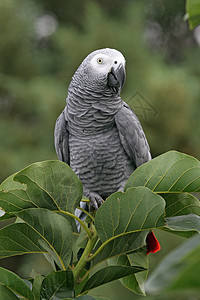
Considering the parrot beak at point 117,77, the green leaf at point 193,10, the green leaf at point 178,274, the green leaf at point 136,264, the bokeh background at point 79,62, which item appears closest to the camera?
the green leaf at point 178,274

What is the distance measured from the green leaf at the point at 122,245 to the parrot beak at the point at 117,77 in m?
0.54

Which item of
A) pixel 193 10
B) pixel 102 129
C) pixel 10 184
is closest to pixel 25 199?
pixel 10 184

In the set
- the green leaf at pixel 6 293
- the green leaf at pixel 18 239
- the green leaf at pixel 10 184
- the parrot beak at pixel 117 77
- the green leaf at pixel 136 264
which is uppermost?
the parrot beak at pixel 117 77

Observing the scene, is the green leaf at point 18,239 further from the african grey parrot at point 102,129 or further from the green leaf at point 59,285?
the african grey parrot at point 102,129

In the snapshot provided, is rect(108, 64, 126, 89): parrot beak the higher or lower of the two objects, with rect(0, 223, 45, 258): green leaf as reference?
higher

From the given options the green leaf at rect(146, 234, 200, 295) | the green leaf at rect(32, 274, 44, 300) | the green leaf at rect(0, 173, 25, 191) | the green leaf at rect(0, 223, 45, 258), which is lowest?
the green leaf at rect(32, 274, 44, 300)

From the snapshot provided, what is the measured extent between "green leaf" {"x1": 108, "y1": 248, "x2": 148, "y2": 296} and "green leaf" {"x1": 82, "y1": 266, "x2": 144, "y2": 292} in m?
0.10

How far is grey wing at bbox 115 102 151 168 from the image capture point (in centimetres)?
95

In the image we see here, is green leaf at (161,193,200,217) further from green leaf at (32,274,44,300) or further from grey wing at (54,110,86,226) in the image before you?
grey wing at (54,110,86,226)

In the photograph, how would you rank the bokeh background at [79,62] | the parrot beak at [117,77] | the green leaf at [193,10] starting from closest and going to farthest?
the green leaf at [193,10], the parrot beak at [117,77], the bokeh background at [79,62]

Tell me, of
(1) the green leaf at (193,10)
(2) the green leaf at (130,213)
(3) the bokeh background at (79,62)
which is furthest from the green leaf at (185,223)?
(3) the bokeh background at (79,62)

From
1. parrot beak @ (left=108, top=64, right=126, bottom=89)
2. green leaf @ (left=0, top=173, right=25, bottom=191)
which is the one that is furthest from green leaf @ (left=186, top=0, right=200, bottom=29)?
parrot beak @ (left=108, top=64, right=126, bottom=89)

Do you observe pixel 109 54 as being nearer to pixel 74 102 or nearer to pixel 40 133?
pixel 74 102

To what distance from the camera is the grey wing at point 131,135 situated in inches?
37.4
